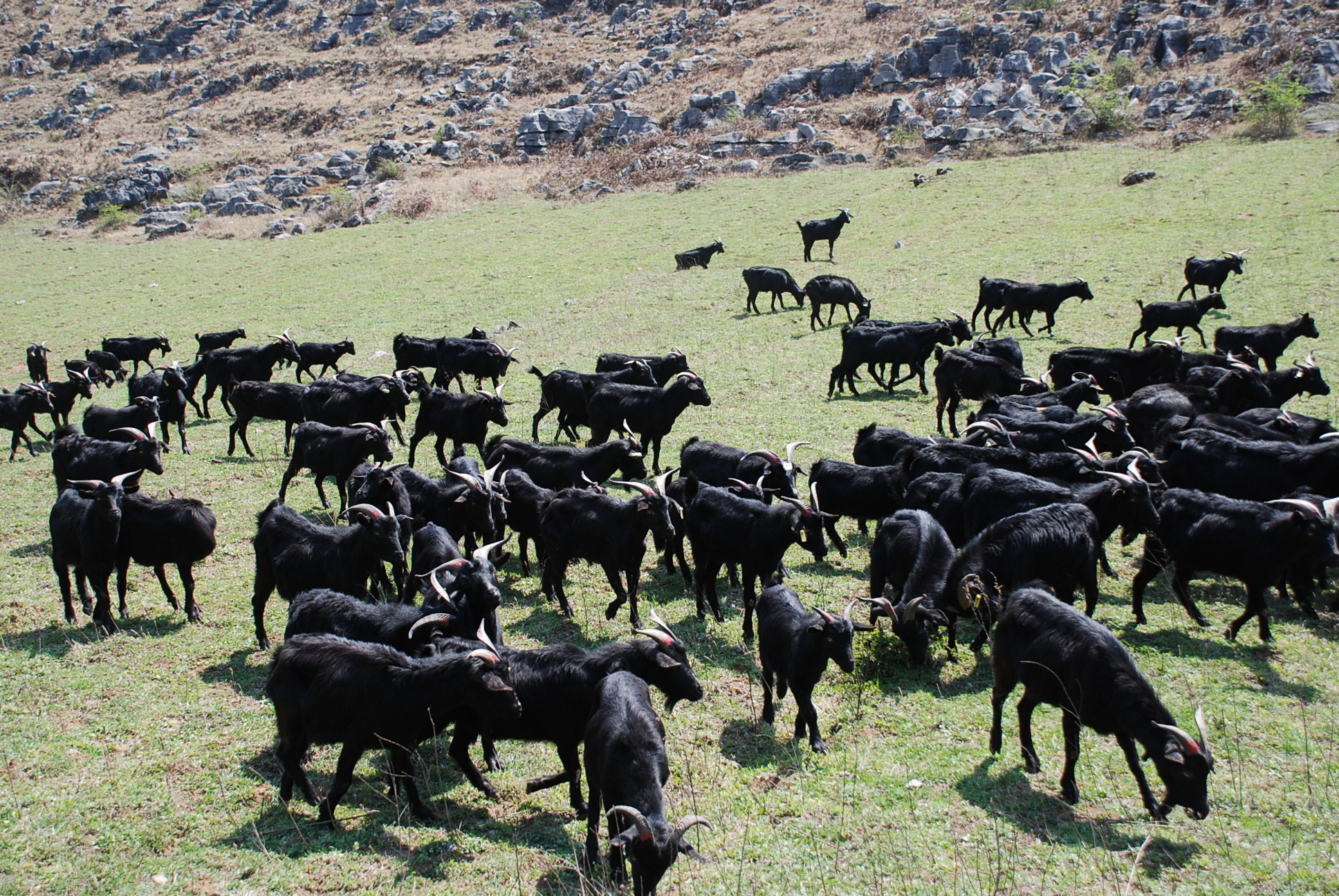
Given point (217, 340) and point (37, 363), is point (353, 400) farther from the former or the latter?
point (37, 363)

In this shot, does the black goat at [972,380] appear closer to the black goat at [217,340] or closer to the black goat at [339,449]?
the black goat at [339,449]

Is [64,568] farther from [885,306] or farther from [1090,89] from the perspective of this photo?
[1090,89]

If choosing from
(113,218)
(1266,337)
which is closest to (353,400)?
(1266,337)

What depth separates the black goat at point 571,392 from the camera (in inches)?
676

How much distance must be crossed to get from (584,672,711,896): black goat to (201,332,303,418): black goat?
53.5ft

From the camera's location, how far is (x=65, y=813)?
7031 millimetres

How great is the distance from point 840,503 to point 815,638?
458 centimetres

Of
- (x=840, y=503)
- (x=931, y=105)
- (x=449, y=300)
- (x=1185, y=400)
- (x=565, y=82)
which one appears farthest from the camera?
(x=565, y=82)

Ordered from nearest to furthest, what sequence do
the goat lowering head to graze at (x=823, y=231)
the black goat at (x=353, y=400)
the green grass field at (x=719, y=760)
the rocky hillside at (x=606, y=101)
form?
the green grass field at (x=719, y=760) < the black goat at (x=353, y=400) < the goat lowering head to graze at (x=823, y=231) < the rocky hillside at (x=606, y=101)

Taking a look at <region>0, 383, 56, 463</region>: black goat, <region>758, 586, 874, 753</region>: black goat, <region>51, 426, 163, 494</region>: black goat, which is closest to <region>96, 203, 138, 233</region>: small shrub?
<region>0, 383, 56, 463</region>: black goat

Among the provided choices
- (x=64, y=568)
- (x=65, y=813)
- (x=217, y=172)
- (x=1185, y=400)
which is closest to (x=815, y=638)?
(x=65, y=813)

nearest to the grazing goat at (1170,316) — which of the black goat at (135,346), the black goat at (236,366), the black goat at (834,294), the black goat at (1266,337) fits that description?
the black goat at (1266,337)

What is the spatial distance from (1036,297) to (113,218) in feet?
156

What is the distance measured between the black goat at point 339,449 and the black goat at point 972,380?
1002 centimetres
